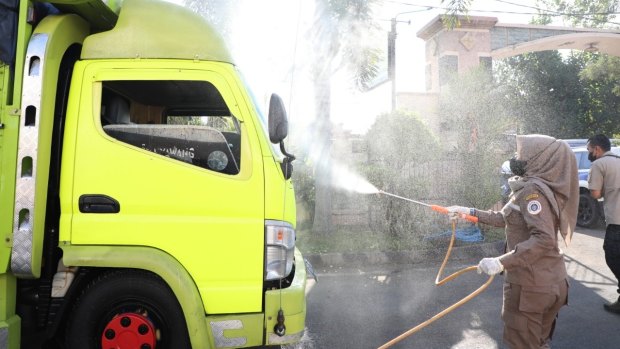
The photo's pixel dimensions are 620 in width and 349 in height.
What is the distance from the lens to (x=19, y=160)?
107 inches

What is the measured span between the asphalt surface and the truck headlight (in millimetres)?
1443

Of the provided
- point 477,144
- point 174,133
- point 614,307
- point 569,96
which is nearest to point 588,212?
point 477,144

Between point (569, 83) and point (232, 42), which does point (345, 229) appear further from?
point (569, 83)

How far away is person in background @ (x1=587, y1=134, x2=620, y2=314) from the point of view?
15.5 ft

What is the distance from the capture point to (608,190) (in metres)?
4.91

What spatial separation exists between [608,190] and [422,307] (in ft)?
8.17

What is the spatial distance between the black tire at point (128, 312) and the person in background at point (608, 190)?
454 centimetres

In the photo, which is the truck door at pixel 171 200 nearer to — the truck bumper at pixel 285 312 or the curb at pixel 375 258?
the truck bumper at pixel 285 312

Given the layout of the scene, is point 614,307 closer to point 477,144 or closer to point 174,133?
point 477,144

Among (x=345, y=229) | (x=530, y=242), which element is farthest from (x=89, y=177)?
(x=345, y=229)

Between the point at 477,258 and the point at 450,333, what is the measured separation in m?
3.31

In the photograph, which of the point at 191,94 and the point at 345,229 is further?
the point at 345,229

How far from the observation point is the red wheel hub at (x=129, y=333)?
279cm

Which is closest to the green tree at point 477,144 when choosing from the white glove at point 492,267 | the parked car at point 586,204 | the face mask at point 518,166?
the parked car at point 586,204
